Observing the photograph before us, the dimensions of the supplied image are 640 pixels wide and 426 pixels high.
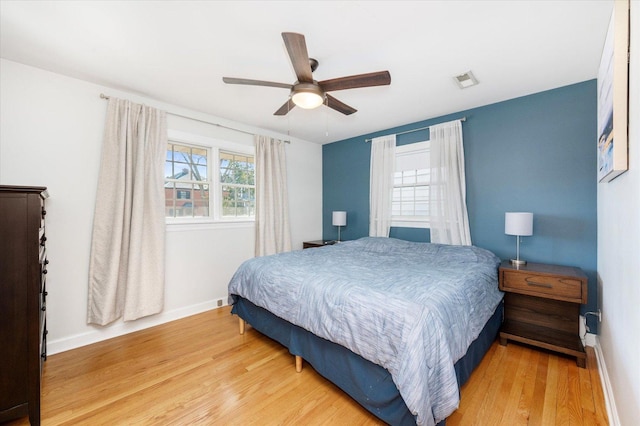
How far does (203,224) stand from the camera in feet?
11.0

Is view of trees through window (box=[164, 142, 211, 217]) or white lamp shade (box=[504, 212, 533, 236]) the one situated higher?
view of trees through window (box=[164, 142, 211, 217])


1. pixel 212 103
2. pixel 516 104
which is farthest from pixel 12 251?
pixel 516 104

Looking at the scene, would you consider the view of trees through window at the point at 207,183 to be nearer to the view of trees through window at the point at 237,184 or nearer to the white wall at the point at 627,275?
the view of trees through window at the point at 237,184

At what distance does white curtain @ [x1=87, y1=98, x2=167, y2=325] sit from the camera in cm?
254

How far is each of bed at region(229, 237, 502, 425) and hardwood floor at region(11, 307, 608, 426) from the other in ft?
0.57

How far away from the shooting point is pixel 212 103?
9.88 ft

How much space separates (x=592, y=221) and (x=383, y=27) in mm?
2594

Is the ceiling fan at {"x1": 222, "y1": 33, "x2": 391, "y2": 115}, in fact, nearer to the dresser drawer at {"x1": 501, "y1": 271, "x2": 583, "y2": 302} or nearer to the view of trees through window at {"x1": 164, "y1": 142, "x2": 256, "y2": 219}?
the view of trees through window at {"x1": 164, "y1": 142, "x2": 256, "y2": 219}

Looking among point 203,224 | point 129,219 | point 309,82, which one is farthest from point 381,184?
point 129,219

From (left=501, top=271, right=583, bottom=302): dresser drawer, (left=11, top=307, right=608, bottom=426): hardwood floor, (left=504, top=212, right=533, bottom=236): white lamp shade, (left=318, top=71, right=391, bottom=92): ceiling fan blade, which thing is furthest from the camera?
(left=504, top=212, right=533, bottom=236): white lamp shade

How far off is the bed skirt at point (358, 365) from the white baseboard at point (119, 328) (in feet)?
4.08

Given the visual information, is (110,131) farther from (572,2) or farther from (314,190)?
(572,2)

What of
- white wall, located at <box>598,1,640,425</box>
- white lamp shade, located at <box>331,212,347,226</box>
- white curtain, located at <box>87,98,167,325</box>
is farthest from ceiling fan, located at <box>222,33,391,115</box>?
white lamp shade, located at <box>331,212,347,226</box>

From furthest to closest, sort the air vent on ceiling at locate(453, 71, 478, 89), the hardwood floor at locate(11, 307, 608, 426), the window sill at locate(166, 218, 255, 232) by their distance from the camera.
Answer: the window sill at locate(166, 218, 255, 232) < the air vent on ceiling at locate(453, 71, 478, 89) < the hardwood floor at locate(11, 307, 608, 426)
